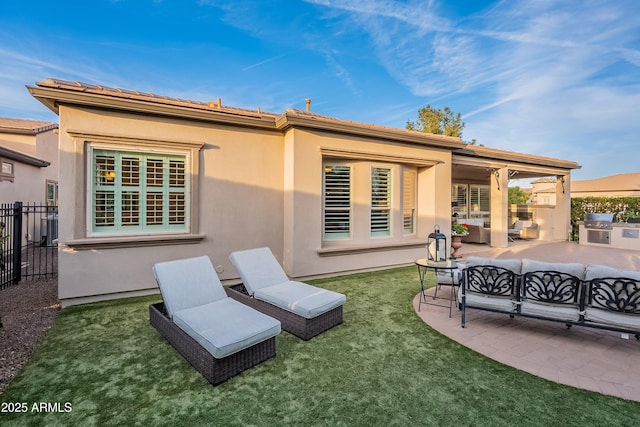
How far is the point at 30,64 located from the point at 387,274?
1369 cm

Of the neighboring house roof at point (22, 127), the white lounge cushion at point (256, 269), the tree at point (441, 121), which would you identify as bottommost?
the white lounge cushion at point (256, 269)

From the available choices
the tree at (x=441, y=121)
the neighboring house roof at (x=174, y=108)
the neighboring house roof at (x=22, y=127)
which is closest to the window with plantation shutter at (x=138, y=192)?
the neighboring house roof at (x=174, y=108)

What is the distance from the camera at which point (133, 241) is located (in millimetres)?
5633

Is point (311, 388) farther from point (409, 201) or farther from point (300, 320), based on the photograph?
Answer: point (409, 201)

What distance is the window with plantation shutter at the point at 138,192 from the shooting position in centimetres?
554

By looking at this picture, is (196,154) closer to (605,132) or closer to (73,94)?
(73,94)

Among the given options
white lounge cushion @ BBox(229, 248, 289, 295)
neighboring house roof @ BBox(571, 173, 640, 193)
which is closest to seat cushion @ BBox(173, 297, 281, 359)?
white lounge cushion @ BBox(229, 248, 289, 295)

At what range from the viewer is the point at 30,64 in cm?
952

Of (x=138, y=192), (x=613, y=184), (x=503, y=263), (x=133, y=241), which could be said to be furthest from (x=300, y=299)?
(x=613, y=184)

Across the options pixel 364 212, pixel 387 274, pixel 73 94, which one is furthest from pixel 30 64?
pixel 387 274

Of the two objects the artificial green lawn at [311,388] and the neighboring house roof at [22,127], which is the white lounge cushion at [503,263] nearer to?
the artificial green lawn at [311,388]

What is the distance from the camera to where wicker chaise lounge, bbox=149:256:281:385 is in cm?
294

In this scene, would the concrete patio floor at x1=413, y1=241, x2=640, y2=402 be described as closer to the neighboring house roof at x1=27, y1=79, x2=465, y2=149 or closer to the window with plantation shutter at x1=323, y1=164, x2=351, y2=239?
the window with plantation shutter at x1=323, y1=164, x2=351, y2=239

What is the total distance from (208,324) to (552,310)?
442 cm
